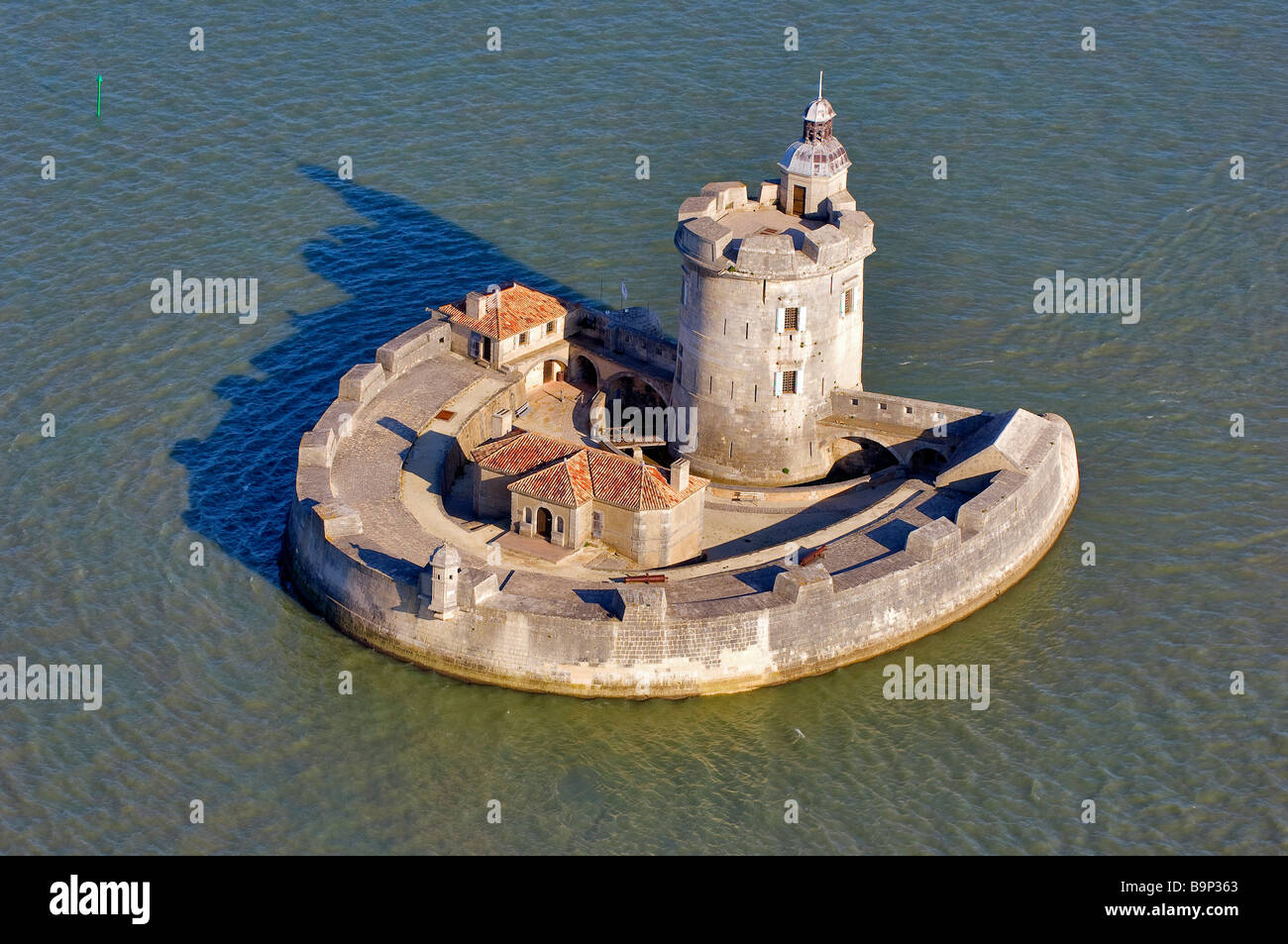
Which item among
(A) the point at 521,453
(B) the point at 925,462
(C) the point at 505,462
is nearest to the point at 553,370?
(A) the point at 521,453

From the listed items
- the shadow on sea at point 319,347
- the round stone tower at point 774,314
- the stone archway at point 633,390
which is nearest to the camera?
the round stone tower at point 774,314

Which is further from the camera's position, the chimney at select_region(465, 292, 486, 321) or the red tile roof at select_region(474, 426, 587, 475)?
the chimney at select_region(465, 292, 486, 321)

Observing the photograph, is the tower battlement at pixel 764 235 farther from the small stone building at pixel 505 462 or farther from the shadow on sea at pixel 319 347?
the shadow on sea at pixel 319 347

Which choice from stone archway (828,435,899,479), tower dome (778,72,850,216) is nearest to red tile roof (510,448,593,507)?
stone archway (828,435,899,479)

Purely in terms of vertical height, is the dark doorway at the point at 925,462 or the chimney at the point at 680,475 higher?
the chimney at the point at 680,475

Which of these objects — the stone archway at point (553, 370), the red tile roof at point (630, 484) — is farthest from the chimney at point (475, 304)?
the red tile roof at point (630, 484)

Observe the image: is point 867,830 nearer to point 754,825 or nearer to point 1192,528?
point 754,825

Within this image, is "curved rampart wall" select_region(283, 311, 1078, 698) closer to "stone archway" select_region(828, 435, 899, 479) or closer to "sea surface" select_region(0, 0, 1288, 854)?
"sea surface" select_region(0, 0, 1288, 854)
